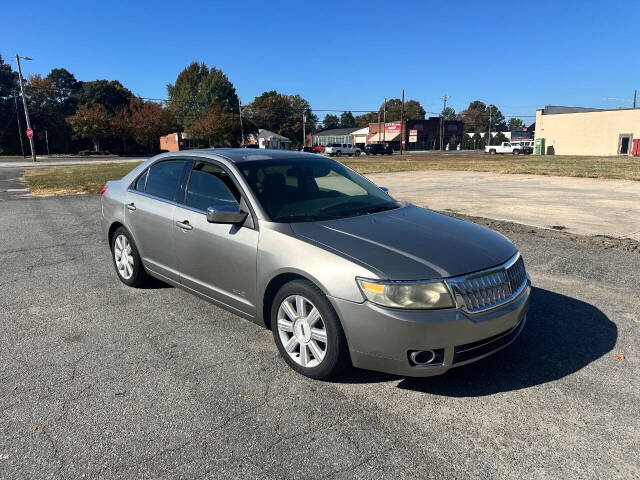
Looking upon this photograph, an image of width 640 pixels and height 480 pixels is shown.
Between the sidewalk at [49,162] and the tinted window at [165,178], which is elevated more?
the tinted window at [165,178]

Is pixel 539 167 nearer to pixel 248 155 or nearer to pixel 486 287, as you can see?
pixel 248 155

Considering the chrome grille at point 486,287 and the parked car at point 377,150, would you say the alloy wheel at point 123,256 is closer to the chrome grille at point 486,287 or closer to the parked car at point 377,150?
the chrome grille at point 486,287

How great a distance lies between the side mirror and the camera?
3.58 meters

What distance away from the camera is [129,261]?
516 cm

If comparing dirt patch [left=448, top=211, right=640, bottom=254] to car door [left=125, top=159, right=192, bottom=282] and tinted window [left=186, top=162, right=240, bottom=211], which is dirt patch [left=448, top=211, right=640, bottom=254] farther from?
car door [left=125, top=159, right=192, bottom=282]

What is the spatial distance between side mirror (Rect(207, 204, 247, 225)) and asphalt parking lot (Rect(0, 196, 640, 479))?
1040 mm

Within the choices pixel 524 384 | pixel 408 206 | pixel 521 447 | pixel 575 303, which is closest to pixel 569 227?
pixel 575 303

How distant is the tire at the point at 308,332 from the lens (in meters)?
3.00

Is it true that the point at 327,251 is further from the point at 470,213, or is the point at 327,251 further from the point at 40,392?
the point at 470,213

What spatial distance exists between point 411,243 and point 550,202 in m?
10.4

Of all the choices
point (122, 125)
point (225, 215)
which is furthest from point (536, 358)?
point (122, 125)

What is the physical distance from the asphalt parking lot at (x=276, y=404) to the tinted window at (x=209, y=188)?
112 centimetres

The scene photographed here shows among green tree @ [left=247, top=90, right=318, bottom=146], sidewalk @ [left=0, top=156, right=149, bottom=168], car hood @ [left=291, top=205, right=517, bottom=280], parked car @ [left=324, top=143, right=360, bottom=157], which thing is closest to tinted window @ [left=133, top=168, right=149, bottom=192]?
car hood @ [left=291, top=205, right=517, bottom=280]

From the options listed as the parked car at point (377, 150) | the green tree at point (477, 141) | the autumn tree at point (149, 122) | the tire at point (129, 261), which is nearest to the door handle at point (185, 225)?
the tire at point (129, 261)
